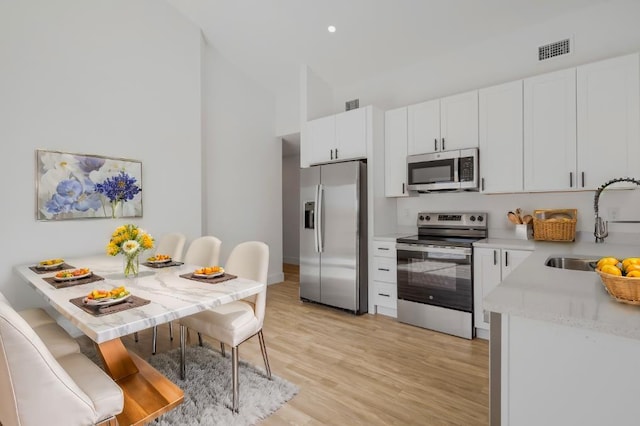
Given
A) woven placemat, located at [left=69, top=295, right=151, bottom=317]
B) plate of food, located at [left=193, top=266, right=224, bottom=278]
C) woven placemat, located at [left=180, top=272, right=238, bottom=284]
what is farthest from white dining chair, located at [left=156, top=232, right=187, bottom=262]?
woven placemat, located at [left=69, top=295, right=151, bottom=317]

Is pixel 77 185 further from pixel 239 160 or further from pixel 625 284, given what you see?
pixel 625 284

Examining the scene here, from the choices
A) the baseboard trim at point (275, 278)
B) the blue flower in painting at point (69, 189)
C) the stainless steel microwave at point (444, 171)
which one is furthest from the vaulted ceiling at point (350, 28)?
the baseboard trim at point (275, 278)

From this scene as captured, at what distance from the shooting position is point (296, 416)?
6.25 ft

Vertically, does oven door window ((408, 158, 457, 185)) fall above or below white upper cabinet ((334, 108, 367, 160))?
below

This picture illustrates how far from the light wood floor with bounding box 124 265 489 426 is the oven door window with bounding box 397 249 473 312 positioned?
0.33m

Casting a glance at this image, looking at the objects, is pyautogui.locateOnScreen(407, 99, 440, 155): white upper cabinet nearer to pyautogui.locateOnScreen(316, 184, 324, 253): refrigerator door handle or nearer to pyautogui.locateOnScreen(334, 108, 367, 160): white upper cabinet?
pyautogui.locateOnScreen(334, 108, 367, 160): white upper cabinet

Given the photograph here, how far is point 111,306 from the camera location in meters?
1.57

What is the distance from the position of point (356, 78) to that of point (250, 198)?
2.35 m

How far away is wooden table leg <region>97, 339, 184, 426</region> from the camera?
4.95 feet

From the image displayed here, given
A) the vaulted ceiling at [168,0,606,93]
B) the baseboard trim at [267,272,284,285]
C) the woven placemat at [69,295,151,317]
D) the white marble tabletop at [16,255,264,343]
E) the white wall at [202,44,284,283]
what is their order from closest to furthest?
the white marble tabletop at [16,255,264,343], the woven placemat at [69,295,151,317], the vaulted ceiling at [168,0,606,93], the white wall at [202,44,284,283], the baseboard trim at [267,272,284,285]

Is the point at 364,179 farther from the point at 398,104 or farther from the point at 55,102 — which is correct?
the point at 55,102

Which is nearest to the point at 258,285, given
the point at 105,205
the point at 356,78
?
the point at 105,205

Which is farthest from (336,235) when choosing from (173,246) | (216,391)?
(216,391)

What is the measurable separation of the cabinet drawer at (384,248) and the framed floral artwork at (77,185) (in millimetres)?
2484
